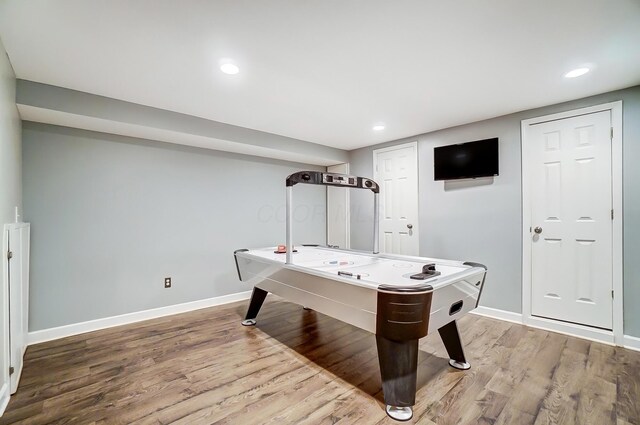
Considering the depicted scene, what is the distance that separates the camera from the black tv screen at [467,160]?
10.8 ft

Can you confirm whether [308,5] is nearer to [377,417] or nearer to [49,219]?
[377,417]

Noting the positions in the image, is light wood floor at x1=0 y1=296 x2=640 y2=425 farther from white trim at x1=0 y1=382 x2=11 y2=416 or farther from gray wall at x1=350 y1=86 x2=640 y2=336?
gray wall at x1=350 y1=86 x2=640 y2=336

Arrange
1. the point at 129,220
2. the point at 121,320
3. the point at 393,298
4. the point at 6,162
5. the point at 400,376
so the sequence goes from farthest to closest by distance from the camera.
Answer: the point at 129,220 → the point at 121,320 → the point at 6,162 → the point at 400,376 → the point at 393,298

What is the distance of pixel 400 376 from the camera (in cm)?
171

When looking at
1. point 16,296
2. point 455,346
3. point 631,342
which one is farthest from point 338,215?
point 16,296

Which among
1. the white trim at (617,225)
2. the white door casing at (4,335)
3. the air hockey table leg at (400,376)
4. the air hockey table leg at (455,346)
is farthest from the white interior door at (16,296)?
the white trim at (617,225)

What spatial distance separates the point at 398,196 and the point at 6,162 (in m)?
4.06

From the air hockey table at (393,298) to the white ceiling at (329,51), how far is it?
93 centimetres

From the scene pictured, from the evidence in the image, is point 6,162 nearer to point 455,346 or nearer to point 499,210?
point 455,346

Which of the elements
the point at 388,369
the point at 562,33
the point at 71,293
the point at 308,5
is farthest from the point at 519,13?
the point at 71,293

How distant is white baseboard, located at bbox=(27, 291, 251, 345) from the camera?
273 cm

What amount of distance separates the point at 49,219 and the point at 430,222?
434 centimetres

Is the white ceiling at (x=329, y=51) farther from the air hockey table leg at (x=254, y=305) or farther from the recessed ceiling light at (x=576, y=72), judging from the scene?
the air hockey table leg at (x=254, y=305)

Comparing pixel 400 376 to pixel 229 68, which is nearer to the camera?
pixel 400 376
